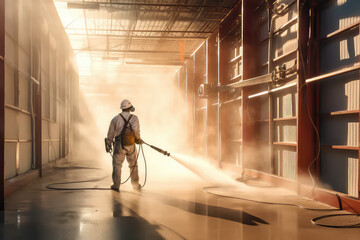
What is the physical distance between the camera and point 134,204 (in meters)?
6.04

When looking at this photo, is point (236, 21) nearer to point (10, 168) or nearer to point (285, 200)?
point (285, 200)

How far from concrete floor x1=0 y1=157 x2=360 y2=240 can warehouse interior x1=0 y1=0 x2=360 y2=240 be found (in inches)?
0.7

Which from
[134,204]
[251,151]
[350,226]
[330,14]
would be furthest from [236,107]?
[350,226]

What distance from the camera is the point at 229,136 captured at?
11.9 meters

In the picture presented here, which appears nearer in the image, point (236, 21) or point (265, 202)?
point (265, 202)

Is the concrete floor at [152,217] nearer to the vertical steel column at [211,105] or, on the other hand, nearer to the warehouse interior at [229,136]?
the warehouse interior at [229,136]

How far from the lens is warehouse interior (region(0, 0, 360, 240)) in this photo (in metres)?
4.86

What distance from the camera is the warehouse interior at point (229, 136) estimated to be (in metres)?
4.86

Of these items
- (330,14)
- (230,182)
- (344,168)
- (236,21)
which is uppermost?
(236,21)

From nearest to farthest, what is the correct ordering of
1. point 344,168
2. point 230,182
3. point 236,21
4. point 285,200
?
point 344,168, point 285,200, point 230,182, point 236,21

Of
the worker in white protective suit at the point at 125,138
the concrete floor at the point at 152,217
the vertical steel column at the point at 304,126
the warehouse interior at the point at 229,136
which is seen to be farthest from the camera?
the worker in white protective suit at the point at 125,138

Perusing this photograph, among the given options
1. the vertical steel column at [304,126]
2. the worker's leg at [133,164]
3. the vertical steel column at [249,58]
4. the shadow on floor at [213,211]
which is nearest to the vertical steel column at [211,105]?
the vertical steel column at [249,58]

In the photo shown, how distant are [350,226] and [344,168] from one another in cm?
166

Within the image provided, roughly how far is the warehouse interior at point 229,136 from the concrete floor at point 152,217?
0.06 ft
